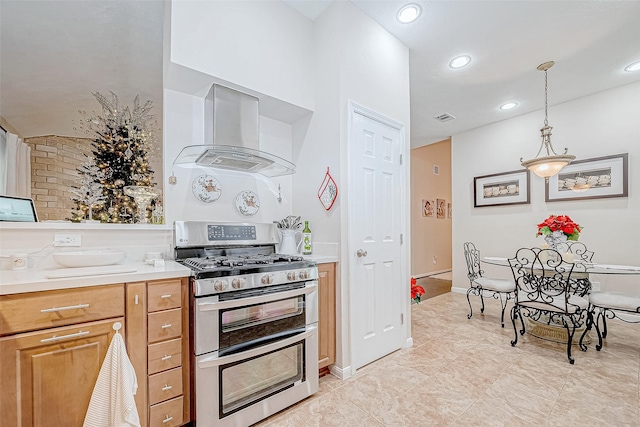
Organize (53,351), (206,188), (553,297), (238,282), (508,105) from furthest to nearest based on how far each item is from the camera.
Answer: (508,105), (553,297), (206,188), (238,282), (53,351)

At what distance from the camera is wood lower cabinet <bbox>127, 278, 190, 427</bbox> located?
4.57 ft

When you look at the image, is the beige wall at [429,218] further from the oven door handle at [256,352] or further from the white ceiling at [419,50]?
the oven door handle at [256,352]

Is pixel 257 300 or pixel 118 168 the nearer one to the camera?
pixel 257 300

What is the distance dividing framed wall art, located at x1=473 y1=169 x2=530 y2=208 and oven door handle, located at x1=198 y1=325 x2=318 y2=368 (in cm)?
407

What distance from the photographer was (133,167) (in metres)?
2.56

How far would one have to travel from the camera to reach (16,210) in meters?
1.65

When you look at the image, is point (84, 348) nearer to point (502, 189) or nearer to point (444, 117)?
point (444, 117)

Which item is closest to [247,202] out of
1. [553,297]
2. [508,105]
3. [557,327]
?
[553,297]

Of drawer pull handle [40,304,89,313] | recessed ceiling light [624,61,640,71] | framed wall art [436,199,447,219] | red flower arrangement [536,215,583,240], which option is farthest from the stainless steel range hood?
framed wall art [436,199,447,219]

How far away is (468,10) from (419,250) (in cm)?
496

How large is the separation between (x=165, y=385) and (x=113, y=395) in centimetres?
25

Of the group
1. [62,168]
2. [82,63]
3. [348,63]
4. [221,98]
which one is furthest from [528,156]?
[62,168]

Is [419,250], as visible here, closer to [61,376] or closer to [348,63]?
[348,63]

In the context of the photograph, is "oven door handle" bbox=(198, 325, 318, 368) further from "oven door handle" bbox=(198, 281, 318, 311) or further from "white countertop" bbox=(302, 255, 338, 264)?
"white countertop" bbox=(302, 255, 338, 264)
